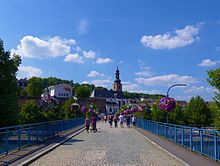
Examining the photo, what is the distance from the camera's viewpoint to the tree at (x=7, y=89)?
60.7 ft

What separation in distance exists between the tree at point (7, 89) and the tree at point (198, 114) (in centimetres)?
4320

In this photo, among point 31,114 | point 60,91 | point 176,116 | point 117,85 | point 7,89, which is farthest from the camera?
point 117,85

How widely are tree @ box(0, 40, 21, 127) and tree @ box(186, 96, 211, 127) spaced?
142 feet

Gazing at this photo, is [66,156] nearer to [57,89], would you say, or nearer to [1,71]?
[1,71]

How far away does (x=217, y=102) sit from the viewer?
12.9 m

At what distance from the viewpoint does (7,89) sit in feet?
61.6

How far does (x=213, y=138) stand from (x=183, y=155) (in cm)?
217

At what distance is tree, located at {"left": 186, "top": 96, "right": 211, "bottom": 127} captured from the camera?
57031 millimetres

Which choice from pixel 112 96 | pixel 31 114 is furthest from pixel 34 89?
pixel 31 114

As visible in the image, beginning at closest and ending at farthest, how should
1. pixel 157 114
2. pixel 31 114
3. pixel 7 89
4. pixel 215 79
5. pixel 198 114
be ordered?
pixel 215 79 < pixel 7 89 < pixel 31 114 < pixel 157 114 < pixel 198 114

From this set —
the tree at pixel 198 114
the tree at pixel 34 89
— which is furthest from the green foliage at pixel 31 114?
the tree at pixel 34 89

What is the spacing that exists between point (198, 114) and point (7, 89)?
43890 mm

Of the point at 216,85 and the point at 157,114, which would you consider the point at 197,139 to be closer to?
the point at 216,85

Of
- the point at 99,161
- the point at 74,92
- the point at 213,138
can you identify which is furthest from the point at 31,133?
the point at 74,92
